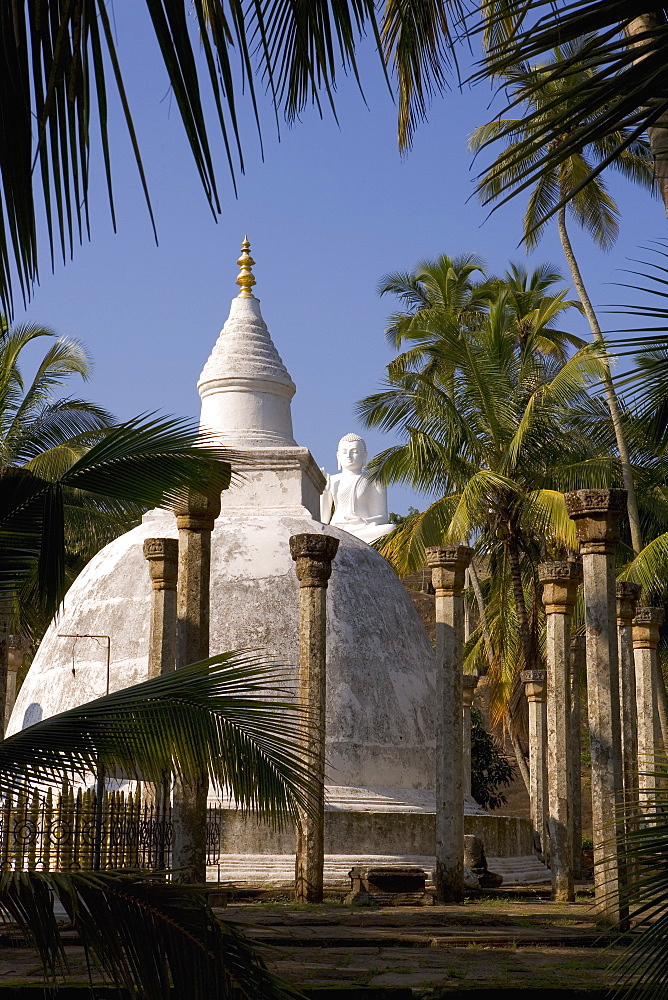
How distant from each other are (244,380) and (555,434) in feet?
20.2

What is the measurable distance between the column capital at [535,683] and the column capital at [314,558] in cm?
720

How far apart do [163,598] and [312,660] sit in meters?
2.09

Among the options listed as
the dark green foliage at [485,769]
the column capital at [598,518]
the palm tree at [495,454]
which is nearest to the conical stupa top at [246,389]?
the palm tree at [495,454]

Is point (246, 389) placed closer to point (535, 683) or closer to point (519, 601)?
point (519, 601)

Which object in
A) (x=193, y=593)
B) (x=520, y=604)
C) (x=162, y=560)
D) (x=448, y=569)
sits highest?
(x=520, y=604)

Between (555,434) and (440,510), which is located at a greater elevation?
(555,434)

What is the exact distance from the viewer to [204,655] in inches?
407

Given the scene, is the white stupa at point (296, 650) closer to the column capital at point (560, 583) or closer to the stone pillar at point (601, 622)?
the column capital at point (560, 583)

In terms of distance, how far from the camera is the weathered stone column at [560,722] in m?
13.1

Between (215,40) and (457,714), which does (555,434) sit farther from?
(215,40)

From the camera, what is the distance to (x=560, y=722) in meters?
13.6

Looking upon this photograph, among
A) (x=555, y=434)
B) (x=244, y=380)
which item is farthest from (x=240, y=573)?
(x=555, y=434)

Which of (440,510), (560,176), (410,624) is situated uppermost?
(560,176)

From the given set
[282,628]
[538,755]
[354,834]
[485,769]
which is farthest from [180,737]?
[485,769]
